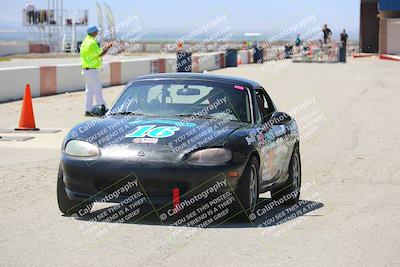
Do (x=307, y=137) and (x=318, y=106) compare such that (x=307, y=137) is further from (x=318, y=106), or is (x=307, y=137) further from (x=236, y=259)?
(x=236, y=259)

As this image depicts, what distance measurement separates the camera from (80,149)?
7590 millimetres

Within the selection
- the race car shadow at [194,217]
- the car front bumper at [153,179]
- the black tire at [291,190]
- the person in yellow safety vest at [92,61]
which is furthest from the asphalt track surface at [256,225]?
the person in yellow safety vest at [92,61]

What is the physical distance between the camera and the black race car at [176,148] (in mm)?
7328

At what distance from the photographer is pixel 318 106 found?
21.6 meters

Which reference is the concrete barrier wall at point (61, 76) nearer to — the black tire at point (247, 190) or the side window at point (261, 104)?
the side window at point (261, 104)

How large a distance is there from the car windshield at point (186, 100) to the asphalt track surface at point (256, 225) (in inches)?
A: 43.2

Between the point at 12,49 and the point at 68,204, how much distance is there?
56.7 metres

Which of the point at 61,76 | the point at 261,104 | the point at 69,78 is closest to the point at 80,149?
the point at 261,104

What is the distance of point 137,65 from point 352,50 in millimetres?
37154

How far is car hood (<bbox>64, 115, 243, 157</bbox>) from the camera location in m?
7.45

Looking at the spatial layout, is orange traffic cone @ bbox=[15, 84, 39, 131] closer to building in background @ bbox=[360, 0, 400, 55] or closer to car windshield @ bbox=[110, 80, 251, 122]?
car windshield @ bbox=[110, 80, 251, 122]

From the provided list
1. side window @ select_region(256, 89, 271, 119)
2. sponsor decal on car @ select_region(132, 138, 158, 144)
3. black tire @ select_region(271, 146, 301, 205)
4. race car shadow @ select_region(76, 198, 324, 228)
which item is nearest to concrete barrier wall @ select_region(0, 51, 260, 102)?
side window @ select_region(256, 89, 271, 119)

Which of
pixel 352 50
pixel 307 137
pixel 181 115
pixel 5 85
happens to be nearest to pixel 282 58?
pixel 352 50

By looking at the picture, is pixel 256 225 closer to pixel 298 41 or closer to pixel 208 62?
pixel 208 62
